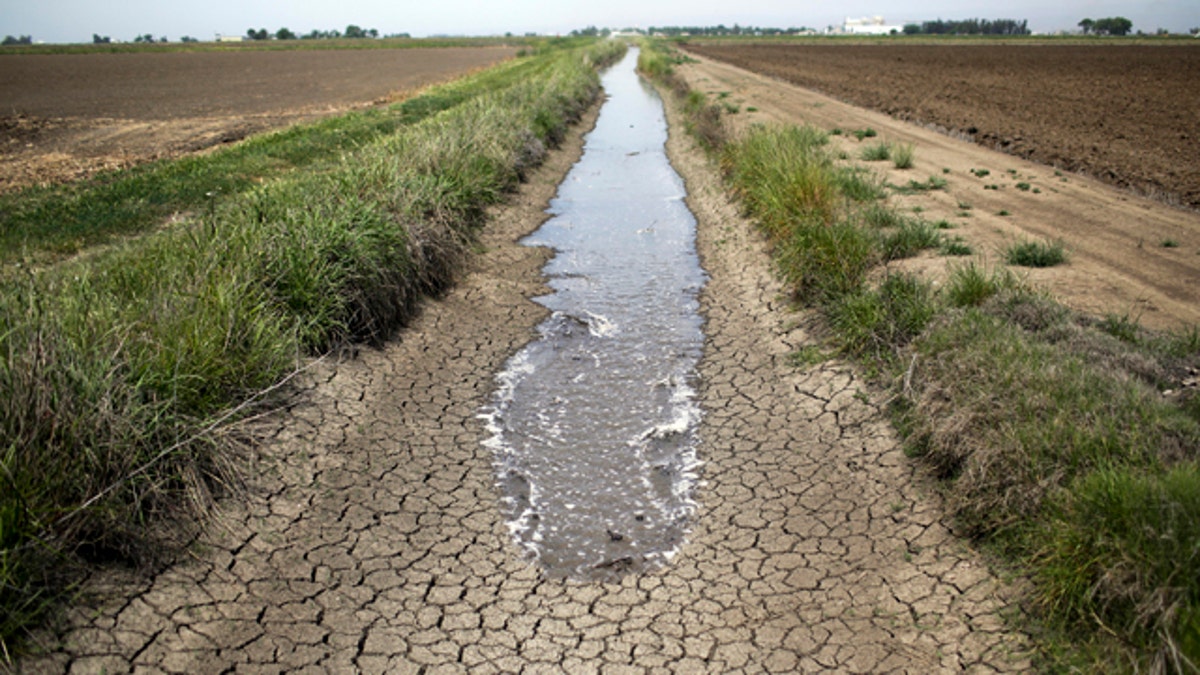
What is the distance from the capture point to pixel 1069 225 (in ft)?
A: 33.7

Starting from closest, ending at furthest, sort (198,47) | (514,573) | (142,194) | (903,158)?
(514,573) < (142,194) < (903,158) < (198,47)

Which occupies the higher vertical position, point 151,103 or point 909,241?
point 909,241

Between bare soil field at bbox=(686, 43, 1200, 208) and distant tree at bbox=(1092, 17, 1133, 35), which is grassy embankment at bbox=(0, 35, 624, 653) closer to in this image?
bare soil field at bbox=(686, 43, 1200, 208)

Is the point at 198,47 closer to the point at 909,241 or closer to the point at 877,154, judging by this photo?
the point at 877,154

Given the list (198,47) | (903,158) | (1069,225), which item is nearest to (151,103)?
(903,158)

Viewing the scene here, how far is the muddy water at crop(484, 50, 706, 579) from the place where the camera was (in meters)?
5.03

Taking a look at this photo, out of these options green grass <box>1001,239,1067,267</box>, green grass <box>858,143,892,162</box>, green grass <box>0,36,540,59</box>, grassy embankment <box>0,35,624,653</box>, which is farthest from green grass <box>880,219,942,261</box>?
green grass <box>0,36,540,59</box>

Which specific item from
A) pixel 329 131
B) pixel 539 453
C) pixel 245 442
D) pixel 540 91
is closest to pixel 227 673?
pixel 245 442

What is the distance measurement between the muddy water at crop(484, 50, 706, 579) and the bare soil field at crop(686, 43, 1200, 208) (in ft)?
24.5

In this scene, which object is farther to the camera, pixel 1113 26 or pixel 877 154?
pixel 1113 26

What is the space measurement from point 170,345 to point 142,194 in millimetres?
8057

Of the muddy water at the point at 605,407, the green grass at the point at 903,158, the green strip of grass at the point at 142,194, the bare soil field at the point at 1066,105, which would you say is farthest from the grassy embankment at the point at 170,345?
the bare soil field at the point at 1066,105

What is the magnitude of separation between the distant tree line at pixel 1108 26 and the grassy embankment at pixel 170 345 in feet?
512

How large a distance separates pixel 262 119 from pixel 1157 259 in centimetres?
2178
